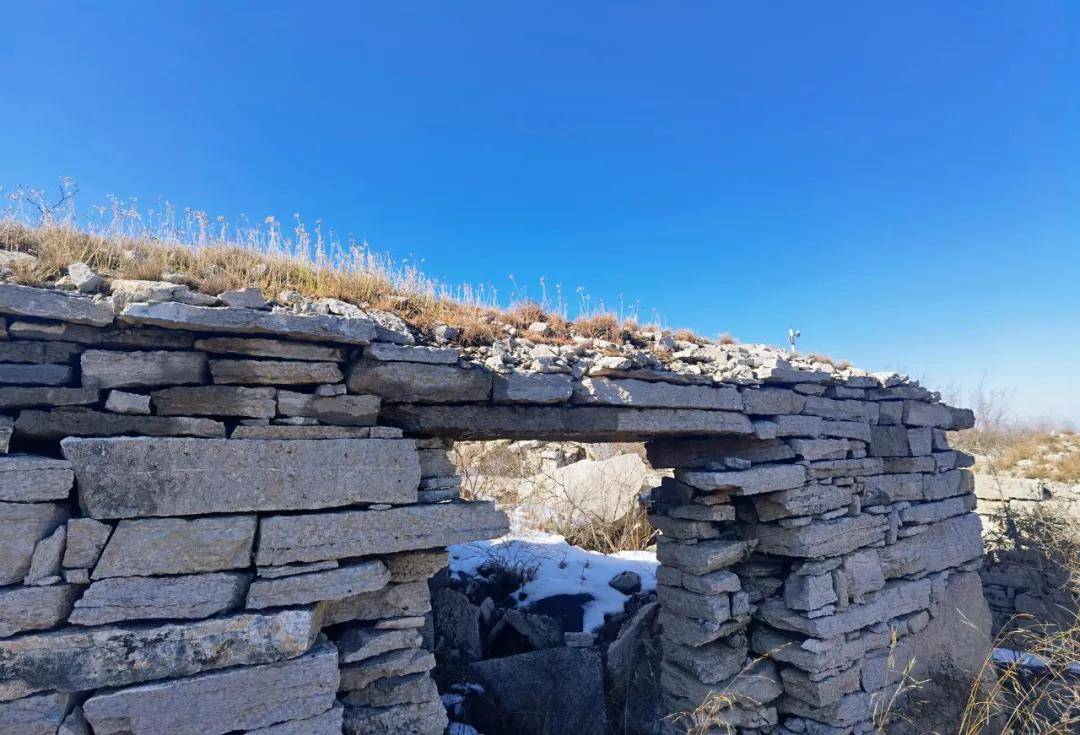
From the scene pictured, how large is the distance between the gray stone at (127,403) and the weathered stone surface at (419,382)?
35.2 inches

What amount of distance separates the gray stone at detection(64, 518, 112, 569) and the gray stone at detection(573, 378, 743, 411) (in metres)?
2.45

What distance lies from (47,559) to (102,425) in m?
0.57

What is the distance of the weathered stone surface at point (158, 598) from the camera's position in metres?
2.44

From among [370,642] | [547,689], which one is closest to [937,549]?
[547,689]

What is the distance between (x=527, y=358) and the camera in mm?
3764

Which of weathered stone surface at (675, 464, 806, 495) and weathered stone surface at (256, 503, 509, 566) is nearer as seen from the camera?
weathered stone surface at (256, 503, 509, 566)

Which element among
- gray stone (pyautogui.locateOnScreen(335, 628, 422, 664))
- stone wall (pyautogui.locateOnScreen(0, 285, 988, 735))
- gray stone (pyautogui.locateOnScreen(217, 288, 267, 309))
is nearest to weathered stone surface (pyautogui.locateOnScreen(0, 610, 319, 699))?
stone wall (pyautogui.locateOnScreen(0, 285, 988, 735))

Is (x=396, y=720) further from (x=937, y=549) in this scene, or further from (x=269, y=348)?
(x=937, y=549)

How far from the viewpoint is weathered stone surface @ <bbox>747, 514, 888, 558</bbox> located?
445cm

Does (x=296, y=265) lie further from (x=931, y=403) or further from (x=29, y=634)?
(x=931, y=403)

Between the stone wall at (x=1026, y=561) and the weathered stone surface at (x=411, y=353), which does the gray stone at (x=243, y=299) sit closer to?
the weathered stone surface at (x=411, y=353)

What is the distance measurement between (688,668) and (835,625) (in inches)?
44.6

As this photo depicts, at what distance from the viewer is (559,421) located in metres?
3.73

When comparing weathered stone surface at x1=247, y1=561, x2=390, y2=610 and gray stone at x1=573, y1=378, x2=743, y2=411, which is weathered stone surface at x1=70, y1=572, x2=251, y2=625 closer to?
weathered stone surface at x1=247, y1=561, x2=390, y2=610
